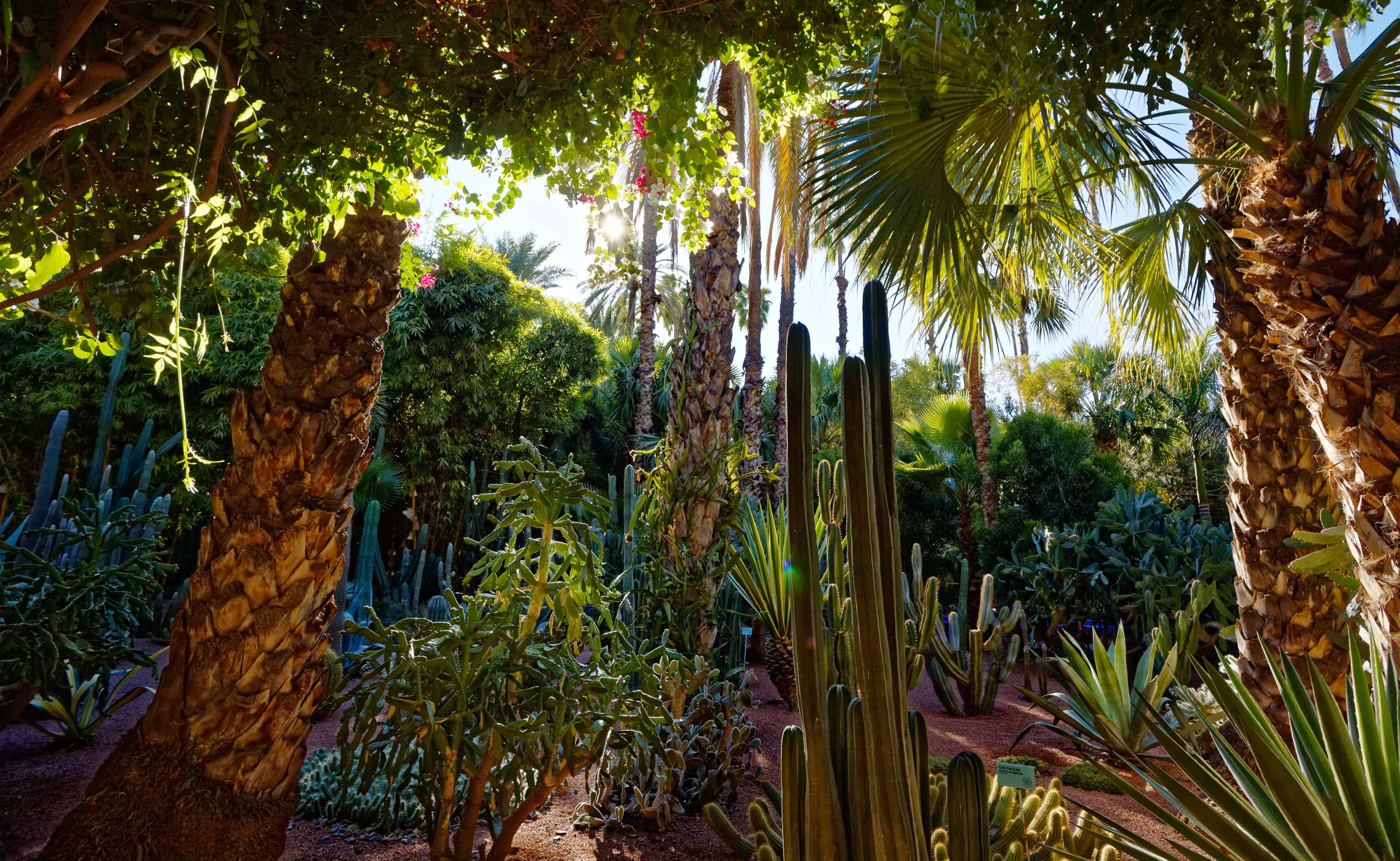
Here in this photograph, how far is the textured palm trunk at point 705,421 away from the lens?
4.39 metres

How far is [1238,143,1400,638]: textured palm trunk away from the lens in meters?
2.39

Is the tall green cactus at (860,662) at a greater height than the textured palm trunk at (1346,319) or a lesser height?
lesser

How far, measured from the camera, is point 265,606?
7.39 ft

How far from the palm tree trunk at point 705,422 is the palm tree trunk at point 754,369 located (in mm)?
2863

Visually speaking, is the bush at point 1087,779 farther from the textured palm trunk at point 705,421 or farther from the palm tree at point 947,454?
the palm tree at point 947,454

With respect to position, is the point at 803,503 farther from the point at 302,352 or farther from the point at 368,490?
the point at 368,490

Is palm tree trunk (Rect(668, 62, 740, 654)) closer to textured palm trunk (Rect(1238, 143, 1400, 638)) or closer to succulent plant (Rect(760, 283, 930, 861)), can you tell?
textured palm trunk (Rect(1238, 143, 1400, 638))

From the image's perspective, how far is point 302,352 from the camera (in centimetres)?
240

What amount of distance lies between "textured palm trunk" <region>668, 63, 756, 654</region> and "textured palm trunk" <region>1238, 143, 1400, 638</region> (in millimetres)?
2456

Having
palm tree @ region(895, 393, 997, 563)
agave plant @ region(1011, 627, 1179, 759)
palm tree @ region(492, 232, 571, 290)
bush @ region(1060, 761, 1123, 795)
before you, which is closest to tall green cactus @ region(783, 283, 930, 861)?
bush @ region(1060, 761, 1123, 795)

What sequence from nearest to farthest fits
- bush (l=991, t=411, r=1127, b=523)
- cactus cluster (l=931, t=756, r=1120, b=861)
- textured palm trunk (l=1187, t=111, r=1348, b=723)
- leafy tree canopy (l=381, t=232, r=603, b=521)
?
cactus cluster (l=931, t=756, r=1120, b=861)
textured palm trunk (l=1187, t=111, r=1348, b=723)
bush (l=991, t=411, r=1127, b=523)
leafy tree canopy (l=381, t=232, r=603, b=521)

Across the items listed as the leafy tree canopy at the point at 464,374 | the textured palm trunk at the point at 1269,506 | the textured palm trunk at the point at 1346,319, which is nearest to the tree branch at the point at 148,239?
the textured palm trunk at the point at 1346,319

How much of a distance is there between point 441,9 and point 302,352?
3.84ft

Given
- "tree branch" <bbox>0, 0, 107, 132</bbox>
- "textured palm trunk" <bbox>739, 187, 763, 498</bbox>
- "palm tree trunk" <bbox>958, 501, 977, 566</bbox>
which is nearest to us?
"tree branch" <bbox>0, 0, 107, 132</bbox>
